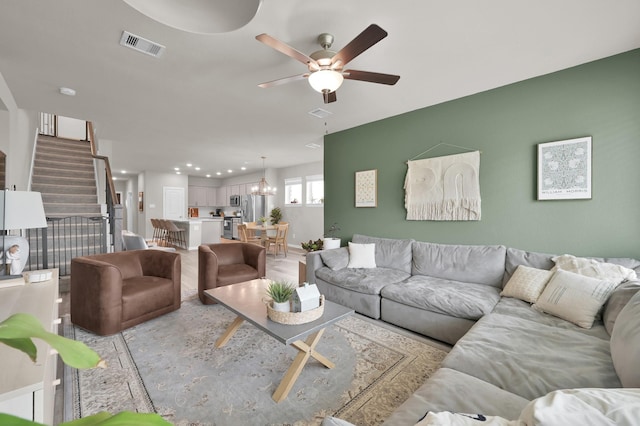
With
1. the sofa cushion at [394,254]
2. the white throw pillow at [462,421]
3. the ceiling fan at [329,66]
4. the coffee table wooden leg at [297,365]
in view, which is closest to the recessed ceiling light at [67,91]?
the ceiling fan at [329,66]

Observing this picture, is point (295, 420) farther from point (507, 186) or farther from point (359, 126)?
point (359, 126)

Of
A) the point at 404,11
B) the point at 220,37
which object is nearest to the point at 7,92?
the point at 220,37

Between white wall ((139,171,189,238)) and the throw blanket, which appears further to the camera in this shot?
white wall ((139,171,189,238))

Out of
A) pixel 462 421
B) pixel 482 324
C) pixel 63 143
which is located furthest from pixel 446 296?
pixel 63 143

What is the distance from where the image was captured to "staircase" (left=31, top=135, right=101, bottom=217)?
5.00 meters

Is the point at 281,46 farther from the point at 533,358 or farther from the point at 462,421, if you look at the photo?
the point at 533,358

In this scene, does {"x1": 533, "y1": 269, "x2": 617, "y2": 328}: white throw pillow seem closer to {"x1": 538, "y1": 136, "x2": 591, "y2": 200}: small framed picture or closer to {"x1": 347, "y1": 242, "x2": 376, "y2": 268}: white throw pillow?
{"x1": 538, "y1": 136, "x2": 591, "y2": 200}: small framed picture

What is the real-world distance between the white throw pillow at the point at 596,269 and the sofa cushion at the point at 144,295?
12.5ft

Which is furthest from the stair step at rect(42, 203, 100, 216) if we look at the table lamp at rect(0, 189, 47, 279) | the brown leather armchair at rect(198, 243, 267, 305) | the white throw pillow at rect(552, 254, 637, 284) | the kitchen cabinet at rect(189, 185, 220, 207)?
the white throw pillow at rect(552, 254, 637, 284)

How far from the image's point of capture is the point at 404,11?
6.56 ft

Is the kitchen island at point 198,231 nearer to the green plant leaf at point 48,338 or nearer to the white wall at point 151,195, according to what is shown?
the white wall at point 151,195

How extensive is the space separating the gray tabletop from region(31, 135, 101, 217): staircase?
4043mm

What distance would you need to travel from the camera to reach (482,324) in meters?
2.06

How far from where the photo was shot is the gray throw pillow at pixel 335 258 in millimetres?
3689
